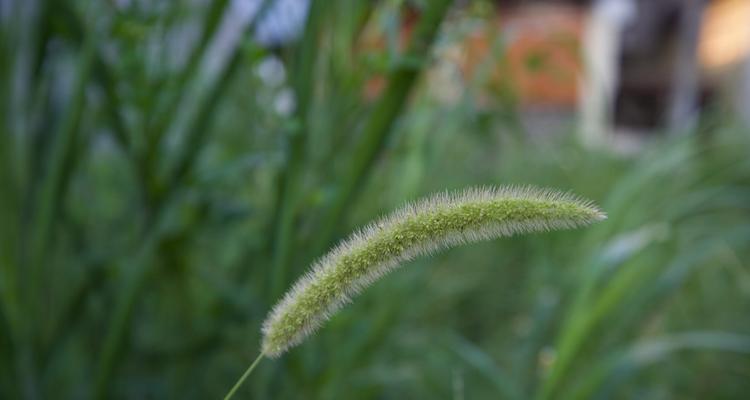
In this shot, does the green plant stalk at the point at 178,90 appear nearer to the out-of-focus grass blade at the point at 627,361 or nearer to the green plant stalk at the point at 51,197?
the green plant stalk at the point at 51,197

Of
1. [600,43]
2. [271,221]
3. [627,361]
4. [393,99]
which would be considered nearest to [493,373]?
[627,361]

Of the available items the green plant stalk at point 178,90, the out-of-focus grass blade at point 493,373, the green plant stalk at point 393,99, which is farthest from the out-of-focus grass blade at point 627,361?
the green plant stalk at point 178,90

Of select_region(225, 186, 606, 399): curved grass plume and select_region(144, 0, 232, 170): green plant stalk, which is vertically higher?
select_region(225, 186, 606, 399): curved grass plume

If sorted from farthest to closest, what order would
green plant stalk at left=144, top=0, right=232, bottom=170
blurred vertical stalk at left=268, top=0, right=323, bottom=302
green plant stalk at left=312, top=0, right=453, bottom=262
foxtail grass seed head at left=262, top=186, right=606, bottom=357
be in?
green plant stalk at left=144, top=0, right=232, bottom=170, blurred vertical stalk at left=268, top=0, right=323, bottom=302, green plant stalk at left=312, top=0, right=453, bottom=262, foxtail grass seed head at left=262, top=186, right=606, bottom=357

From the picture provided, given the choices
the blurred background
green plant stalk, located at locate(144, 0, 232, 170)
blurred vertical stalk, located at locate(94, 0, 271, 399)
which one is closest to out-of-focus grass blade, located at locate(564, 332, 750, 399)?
the blurred background

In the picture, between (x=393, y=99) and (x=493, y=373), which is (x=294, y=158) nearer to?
(x=393, y=99)

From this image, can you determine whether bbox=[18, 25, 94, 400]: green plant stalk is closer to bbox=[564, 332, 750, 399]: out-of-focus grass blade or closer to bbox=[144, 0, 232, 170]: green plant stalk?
bbox=[144, 0, 232, 170]: green plant stalk

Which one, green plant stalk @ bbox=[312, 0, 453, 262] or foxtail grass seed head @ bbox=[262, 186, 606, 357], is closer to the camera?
foxtail grass seed head @ bbox=[262, 186, 606, 357]
